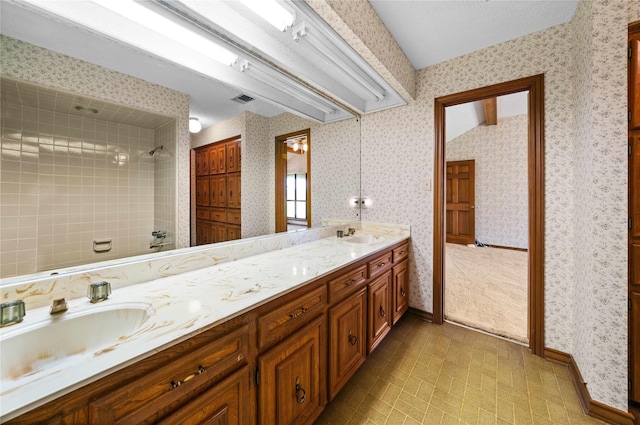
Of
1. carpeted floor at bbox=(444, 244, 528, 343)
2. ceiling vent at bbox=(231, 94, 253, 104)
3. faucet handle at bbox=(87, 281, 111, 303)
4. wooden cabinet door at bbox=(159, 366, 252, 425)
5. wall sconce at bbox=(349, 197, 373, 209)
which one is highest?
ceiling vent at bbox=(231, 94, 253, 104)

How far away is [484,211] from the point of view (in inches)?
234

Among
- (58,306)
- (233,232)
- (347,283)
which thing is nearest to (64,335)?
(58,306)

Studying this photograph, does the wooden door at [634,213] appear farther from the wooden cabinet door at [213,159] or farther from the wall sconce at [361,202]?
the wooden cabinet door at [213,159]

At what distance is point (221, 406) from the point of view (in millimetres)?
849

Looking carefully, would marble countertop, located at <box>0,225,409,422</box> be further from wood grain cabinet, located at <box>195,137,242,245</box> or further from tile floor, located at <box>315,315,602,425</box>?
tile floor, located at <box>315,315,602,425</box>

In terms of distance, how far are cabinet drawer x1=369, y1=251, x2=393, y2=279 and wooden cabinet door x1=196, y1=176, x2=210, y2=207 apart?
120 centimetres

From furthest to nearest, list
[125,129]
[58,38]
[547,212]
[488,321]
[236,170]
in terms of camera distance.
→ [488,321] < [547,212] < [236,170] < [125,129] < [58,38]

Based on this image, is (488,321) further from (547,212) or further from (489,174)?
(489,174)

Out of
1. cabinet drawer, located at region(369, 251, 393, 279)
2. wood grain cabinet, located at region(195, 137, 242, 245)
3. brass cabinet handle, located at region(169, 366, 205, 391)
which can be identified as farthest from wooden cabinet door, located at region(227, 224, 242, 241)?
cabinet drawer, located at region(369, 251, 393, 279)

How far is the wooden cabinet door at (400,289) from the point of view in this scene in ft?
7.39

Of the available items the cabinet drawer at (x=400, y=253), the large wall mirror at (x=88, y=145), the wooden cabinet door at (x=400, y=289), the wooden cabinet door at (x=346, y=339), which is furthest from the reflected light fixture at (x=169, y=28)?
the wooden cabinet door at (x=400, y=289)

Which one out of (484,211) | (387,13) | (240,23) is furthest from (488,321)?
(484,211)

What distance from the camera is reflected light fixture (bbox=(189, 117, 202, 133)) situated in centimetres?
129

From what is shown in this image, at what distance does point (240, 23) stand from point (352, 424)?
2364mm
